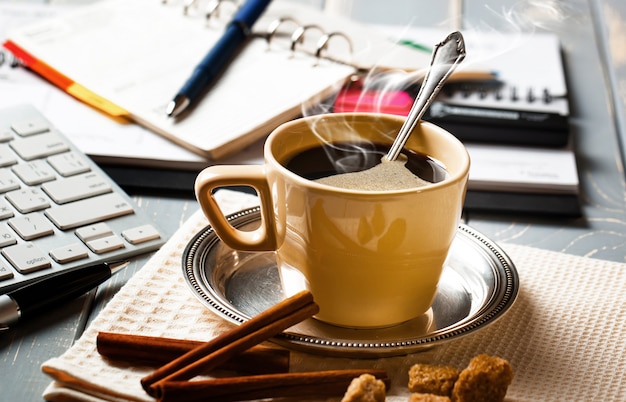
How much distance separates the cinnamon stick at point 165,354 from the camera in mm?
571

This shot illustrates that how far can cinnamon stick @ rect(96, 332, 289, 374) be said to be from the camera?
0.57 meters

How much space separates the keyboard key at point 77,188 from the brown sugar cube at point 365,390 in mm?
406

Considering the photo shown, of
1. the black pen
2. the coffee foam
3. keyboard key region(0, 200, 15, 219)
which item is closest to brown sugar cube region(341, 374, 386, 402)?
the coffee foam

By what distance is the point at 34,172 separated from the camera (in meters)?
0.85

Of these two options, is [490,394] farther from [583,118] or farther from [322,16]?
[322,16]

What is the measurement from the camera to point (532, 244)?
32.1 inches

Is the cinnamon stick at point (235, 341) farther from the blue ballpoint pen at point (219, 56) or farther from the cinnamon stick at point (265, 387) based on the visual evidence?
Result: the blue ballpoint pen at point (219, 56)

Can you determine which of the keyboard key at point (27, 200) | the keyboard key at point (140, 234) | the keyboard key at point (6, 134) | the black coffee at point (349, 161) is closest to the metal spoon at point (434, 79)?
the black coffee at point (349, 161)

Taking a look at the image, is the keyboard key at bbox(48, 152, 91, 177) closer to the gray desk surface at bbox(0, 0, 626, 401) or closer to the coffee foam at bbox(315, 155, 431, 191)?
the gray desk surface at bbox(0, 0, 626, 401)

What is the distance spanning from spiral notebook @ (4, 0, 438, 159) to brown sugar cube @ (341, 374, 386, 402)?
476mm

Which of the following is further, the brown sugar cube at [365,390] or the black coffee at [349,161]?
the black coffee at [349,161]

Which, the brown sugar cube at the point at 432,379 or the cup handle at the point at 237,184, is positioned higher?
the cup handle at the point at 237,184

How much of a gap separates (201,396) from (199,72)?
62 cm

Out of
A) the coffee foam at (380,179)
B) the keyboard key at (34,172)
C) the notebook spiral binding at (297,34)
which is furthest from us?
the notebook spiral binding at (297,34)
